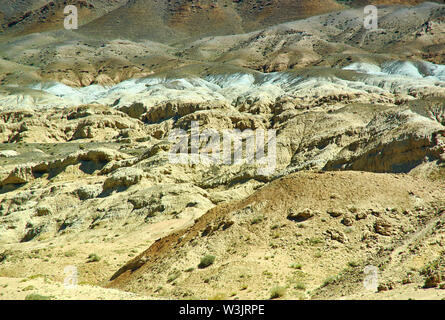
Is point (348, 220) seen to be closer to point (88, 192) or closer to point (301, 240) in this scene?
point (301, 240)

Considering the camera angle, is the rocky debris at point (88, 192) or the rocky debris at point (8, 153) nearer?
the rocky debris at point (88, 192)

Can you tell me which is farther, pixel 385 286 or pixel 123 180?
pixel 123 180

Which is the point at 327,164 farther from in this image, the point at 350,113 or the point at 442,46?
the point at 442,46

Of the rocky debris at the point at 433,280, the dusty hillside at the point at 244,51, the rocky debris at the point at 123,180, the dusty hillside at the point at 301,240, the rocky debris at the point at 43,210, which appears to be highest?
the dusty hillside at the point at 244,51
